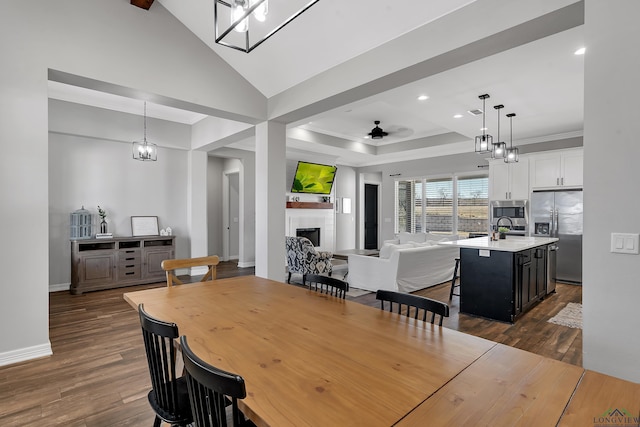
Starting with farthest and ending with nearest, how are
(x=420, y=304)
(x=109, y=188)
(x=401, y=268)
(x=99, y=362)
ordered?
(x=109, y=188), (x=401, y=268), (x=99, y=362), (x=420, y=304)

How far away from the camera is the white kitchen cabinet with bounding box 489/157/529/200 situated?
6.31m

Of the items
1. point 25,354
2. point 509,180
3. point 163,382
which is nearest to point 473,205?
point 509,180

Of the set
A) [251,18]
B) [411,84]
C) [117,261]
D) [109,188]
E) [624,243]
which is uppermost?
[251,18]

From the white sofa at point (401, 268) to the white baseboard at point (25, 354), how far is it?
3811 millimetres

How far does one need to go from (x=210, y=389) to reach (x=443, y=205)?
8121mm

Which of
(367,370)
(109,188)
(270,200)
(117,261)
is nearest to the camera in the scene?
(367,370)

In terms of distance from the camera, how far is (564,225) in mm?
5746

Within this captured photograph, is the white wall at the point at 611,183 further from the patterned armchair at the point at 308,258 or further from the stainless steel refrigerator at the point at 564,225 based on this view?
the stainless steel refrigerator at the point at 564,225

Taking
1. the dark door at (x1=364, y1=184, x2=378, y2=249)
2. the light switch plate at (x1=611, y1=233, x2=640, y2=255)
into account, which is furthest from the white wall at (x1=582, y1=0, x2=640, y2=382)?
the dark door at (x1=364, y1=184, x2=378, y2=249)

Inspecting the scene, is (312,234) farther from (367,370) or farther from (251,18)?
(367,370)

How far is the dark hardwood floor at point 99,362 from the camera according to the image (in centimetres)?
208

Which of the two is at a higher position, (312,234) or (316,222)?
(316,222)

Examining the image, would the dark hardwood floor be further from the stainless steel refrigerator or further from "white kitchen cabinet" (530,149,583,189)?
"white kitchen cabinet" (530,149,583,189)

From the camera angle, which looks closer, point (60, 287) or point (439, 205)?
point (60, 287)
